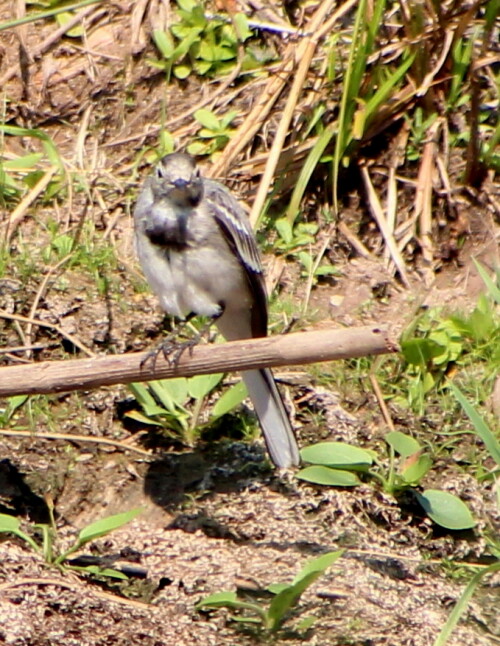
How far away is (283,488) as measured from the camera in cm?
592

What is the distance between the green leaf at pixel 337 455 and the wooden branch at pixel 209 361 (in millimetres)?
1187

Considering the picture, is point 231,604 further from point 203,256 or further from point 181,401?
point 203,256

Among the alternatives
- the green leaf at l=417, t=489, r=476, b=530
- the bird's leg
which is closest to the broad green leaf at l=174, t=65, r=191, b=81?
the bird's leg

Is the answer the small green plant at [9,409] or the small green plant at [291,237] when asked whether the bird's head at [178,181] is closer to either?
the small green plant at [9,409]

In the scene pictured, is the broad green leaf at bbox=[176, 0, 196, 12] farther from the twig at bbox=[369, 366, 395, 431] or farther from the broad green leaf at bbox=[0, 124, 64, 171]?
the twig at bbox=[369, 366, 395, 431]

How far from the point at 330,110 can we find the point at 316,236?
797 mm

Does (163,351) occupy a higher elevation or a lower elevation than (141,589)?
higher

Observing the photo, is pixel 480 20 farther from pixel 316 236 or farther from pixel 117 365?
pixel 117 365

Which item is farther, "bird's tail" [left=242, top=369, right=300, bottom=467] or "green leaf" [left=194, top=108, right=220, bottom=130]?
"green leaf" [left=194, top=108, right=220, bottom=130]

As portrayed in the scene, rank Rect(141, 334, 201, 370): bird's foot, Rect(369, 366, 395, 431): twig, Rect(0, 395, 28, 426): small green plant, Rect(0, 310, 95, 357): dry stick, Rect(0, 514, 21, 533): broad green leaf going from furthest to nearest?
1. Rect(0, 310, 95, 357): dry stick
2. Rect(369, 366, 395, 431): twig
3. Rect(0, 395, 28, 426): small green plant
4. Rect(0, 514, 21, 533): broad green leaf
5. Rect(141, 334, 201, 370): bird's foot

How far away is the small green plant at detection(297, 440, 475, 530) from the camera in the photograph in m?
5.61

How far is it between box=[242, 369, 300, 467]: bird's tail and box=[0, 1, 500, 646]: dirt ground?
19cm

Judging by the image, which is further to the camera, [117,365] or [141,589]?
[141,589]

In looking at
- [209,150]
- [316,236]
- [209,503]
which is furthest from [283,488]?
[209,150]
